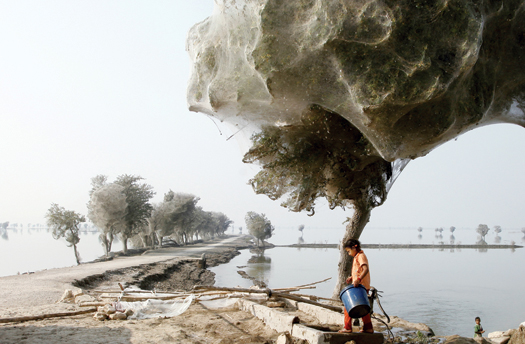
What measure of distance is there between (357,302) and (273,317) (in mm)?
2222

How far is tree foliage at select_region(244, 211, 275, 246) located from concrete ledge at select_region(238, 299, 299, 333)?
7052cm

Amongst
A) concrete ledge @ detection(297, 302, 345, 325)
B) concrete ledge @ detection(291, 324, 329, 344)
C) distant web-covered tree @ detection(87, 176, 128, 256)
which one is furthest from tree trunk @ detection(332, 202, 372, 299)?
distant web-covered tree @ detection(87, 176, 128, 256)

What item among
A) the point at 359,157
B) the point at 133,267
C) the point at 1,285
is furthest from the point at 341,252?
the point at 133,267

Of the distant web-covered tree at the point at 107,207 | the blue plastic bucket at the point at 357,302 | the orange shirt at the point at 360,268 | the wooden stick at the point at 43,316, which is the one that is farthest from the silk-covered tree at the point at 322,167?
the distant web-covered tree at the point at 107,207

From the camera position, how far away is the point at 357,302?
4.99m

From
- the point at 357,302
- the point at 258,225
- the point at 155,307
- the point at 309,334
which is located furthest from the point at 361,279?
the point at 258,225

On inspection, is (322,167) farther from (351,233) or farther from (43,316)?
(43,316)

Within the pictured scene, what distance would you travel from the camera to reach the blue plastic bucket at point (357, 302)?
16.4ft

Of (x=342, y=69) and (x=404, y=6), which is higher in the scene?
(x=404, y=6)

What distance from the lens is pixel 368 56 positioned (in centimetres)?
531

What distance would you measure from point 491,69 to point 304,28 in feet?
12.9

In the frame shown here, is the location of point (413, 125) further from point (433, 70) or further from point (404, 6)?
point (404, 6)

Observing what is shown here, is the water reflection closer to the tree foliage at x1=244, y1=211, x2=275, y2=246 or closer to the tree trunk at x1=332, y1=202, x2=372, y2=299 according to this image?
the tree trunk at x1=332, y1=202, x2=372, y2=299

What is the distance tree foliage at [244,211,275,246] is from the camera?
78562 mm
